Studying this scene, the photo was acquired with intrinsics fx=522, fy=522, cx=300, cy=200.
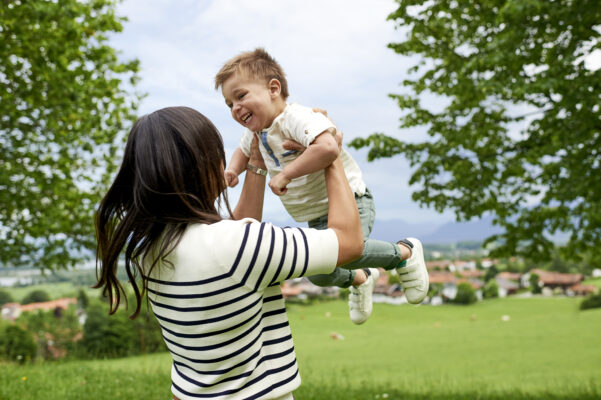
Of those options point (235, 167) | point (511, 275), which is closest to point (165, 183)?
point (235, 167)

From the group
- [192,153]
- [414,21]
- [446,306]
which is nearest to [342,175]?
[192,153]

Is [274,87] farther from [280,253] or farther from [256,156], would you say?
[280,253]

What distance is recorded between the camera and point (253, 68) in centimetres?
244

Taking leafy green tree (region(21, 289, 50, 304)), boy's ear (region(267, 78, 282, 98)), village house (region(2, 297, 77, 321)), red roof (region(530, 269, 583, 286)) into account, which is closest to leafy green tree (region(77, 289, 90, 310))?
village house (region(2, 297, 77, 321))

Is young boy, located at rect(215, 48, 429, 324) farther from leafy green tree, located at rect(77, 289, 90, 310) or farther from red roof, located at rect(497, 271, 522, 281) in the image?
red roof, located at rect(497, 271, 522, 281)

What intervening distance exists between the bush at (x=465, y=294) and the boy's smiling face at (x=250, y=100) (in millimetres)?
17907

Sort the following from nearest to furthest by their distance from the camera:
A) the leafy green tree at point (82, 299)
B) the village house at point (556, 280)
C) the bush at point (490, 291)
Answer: the leafy green tree at point (82, 299), the village house at point (556, 280), the bush at point (490, 291)

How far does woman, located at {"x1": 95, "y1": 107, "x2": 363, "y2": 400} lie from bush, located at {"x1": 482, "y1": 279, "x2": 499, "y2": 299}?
62.1 ft

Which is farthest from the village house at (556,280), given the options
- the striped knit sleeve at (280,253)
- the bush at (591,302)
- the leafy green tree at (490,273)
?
the striped knit sleeve at (280,253)

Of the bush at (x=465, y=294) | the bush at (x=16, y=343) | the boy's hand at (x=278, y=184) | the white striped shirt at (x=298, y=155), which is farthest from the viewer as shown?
the bush at (x=465, y=294)

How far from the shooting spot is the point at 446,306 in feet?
61.4

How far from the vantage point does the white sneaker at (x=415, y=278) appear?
8.66 feet

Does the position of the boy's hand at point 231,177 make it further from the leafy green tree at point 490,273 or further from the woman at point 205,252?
the leafy green tree at point 490,273

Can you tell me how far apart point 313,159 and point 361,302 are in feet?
4.67
